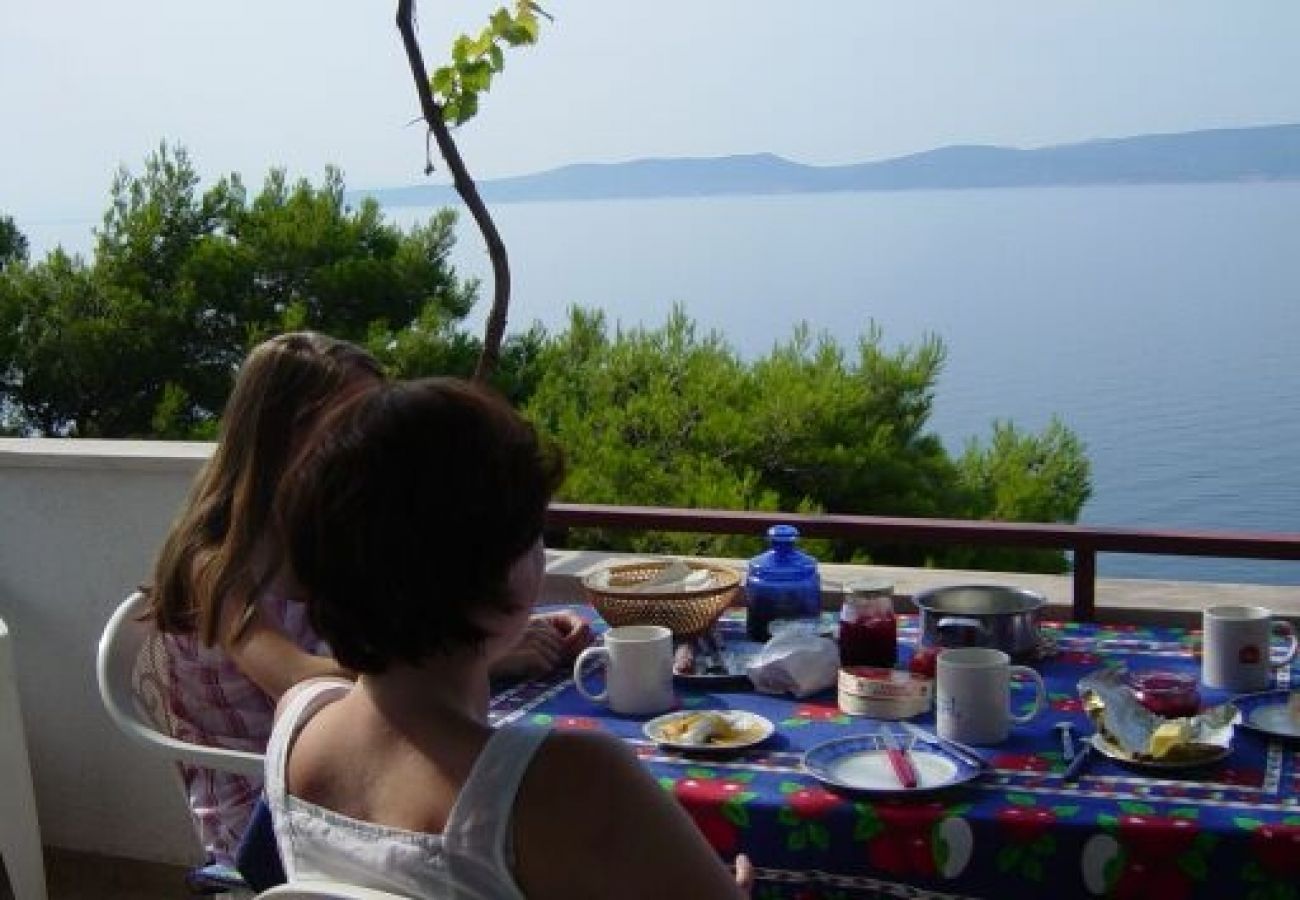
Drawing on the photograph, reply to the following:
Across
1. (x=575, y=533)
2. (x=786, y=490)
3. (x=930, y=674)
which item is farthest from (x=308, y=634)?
(x=786, y=490)

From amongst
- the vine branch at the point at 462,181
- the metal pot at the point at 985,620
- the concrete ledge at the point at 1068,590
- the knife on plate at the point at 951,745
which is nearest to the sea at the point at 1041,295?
the vine branch at the point at 462,181

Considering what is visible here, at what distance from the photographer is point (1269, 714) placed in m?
1.89

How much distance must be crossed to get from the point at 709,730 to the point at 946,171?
424 cm

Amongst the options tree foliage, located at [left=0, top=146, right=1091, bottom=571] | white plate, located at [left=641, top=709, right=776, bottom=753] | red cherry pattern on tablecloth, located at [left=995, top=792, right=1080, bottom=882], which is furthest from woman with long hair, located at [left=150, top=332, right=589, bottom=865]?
tree foliage, located at [left=0, top=146, right=1091, bottom=571]

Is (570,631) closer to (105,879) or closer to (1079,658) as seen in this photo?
(1079,658)

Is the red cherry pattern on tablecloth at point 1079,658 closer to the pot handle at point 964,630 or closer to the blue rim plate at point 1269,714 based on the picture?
the pot handle at point 964,630

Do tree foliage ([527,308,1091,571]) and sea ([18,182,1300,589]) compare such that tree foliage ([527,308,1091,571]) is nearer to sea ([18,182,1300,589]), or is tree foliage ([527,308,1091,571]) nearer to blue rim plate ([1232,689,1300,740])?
sea ([18,182,1300,589])

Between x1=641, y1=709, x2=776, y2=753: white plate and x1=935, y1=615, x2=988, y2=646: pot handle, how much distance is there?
0.32m

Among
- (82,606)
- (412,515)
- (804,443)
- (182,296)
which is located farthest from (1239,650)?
(182,296)

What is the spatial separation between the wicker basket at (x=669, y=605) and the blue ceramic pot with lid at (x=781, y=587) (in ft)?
0.13

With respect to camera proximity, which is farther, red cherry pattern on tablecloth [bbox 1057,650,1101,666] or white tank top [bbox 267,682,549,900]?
red cherry pattern on tablecloth [bbox 1057,650,1101,666]

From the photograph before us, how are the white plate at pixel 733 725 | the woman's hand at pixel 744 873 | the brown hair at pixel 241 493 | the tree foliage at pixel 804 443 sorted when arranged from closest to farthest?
the woman's hand at pixel 744 873 < the white plate at pixel 733 725 < the brown hair at pixel 241 493 < the tree foliage at pixel 804 443

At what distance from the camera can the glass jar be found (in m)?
2.15

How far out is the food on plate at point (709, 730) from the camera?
6.10ft
